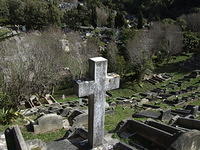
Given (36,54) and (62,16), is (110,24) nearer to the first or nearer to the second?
(62,16)

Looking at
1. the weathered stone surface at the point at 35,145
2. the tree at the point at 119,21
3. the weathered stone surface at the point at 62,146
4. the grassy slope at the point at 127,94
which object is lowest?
the grassy slope at the point at 127,94

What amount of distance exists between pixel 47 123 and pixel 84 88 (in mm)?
4830

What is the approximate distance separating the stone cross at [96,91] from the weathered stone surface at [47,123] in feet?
12.1

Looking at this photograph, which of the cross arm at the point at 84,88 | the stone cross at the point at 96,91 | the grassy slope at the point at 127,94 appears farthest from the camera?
the grassy slope at the point at 127,94

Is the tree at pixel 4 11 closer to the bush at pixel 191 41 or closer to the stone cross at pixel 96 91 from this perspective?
the bush at pixel 191 41

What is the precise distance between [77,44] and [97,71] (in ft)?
91.0

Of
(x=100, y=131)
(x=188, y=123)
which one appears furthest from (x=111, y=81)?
(x=188, y=123)

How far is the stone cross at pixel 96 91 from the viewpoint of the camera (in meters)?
7.20

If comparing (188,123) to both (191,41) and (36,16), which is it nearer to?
(191,41)

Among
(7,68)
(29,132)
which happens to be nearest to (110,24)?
(7,68)

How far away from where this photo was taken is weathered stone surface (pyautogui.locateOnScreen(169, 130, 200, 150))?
7.36 m

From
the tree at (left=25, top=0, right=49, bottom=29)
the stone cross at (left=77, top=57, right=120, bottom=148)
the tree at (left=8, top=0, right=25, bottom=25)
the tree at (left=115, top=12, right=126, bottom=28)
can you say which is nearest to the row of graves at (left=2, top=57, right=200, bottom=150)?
the stone cross at (left=77, top=57, right=120, bottom=148)

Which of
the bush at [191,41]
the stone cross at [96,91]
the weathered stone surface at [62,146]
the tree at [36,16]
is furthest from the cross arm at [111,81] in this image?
the tree at [36,16]

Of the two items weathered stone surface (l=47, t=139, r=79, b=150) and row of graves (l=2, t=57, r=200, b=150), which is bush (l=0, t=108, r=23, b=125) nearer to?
row of graves (l=2, t=57, r=200, b=150)
